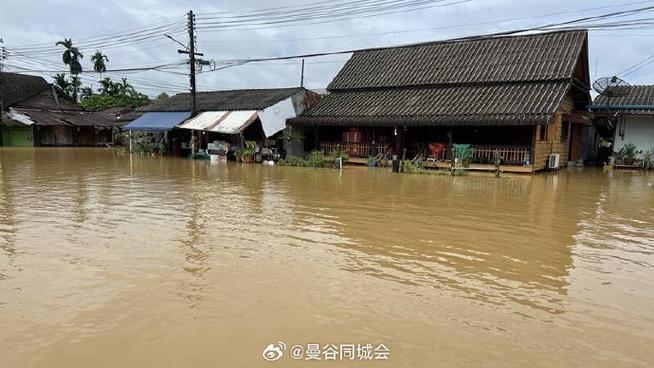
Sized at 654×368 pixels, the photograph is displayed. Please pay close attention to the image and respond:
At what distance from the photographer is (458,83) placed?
22000 mm

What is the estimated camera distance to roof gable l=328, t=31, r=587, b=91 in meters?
20.5

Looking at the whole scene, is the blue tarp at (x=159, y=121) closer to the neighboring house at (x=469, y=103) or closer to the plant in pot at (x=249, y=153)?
the plant in pot at (x=249, y=153)

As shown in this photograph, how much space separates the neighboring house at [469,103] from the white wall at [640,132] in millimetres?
2190

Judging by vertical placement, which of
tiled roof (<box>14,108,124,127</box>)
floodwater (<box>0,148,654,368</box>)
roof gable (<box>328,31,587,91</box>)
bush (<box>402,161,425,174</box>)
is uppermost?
roof gable (<box>328,31,587,91</box>)

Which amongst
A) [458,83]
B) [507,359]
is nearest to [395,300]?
[507,359]

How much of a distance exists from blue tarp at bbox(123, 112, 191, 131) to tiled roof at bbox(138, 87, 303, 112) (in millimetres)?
551

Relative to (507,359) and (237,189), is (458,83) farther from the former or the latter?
(507,359)

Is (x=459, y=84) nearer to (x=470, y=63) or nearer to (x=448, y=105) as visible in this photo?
(x=470, y=63)

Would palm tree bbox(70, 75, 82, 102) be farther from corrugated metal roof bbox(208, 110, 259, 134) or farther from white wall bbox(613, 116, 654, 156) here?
white wall bbox(613, 116, 654, 156)

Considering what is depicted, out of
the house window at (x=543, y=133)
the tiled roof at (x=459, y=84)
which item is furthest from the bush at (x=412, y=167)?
the house window at (x=543, y=133)

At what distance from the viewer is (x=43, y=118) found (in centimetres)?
3838

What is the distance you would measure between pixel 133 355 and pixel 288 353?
4.15 feet

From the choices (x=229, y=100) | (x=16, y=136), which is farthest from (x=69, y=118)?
(x=229, y=100)

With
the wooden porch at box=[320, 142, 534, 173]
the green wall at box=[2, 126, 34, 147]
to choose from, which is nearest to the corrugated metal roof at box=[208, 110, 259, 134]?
the wooden porch at box=[320, 142, 534, 173]
